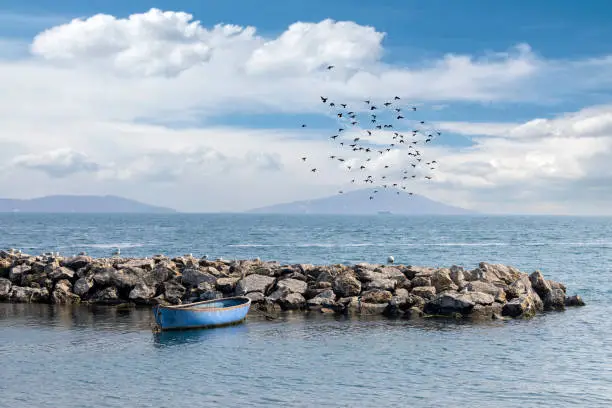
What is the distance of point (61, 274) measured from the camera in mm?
51781

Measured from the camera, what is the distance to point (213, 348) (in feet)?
120

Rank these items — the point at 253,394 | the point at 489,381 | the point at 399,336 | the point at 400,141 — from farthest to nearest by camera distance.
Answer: the point at 400,141 < the point at 399,336 < the point at 489,381 < the point at 253,394

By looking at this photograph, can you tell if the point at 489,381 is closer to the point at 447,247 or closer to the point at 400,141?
the point at 400,141

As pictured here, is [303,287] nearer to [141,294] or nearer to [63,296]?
[141,294]

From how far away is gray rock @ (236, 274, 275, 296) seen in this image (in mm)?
48344

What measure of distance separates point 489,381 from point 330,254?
72.5 m

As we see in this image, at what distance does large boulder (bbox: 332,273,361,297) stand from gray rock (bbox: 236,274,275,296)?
15.1 ft

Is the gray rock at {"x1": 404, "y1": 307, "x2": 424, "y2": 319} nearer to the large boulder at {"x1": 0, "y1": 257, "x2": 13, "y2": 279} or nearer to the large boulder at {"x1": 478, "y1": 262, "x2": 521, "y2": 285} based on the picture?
the large boulder at {"x1": 478, "y1": 262, "x2": 521, "y2": 285}

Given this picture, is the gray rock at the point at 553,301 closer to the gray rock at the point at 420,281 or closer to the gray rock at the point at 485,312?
the gray rock at the point at 485,312

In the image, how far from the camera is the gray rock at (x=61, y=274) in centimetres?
5181

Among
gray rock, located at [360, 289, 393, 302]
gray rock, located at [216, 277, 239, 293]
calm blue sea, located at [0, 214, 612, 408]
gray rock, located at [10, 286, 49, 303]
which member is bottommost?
calm blue sea, located at [0, 214, 612, 408]

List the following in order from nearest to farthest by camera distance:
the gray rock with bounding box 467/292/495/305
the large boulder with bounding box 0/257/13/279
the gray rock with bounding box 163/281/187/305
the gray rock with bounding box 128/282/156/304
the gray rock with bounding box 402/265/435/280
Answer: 1. the gray rock with bounding box 467/292/495/305
2. the gray rock with bounding box 163/281/187/305
3. the gray rock with bounding box 128/282/156/304
4. the gray rock with bounding box 402/265/435/280
5. the large boulder with bounding box 0/257/13/279

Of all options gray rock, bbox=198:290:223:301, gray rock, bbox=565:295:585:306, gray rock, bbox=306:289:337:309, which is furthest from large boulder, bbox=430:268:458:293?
gray rock, bbox=198:290:223:301

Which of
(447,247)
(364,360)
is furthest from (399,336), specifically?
(447,247)
